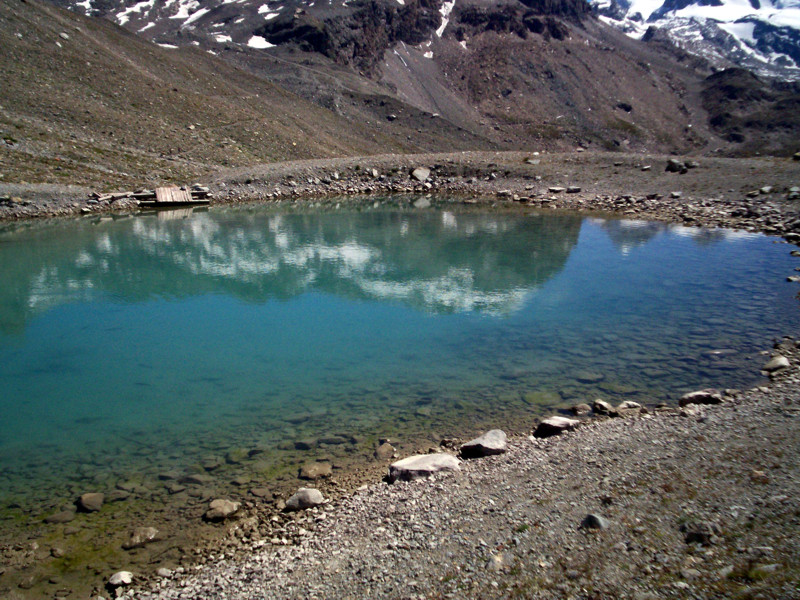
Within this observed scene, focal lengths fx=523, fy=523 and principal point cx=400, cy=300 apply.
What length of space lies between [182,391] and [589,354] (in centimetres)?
831

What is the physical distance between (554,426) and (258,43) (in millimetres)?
112116

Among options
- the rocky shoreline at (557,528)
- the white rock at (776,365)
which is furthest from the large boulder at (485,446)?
the white rock at (776,365)

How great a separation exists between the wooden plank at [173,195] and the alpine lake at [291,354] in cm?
859

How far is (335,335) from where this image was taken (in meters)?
12.9

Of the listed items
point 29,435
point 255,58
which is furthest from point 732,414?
point 255,58

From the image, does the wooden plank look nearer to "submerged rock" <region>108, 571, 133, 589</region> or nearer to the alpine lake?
the alpine lake

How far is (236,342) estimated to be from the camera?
12.6 m

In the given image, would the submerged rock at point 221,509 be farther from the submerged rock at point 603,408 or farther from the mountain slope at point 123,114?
the mountain slope at point 123,114

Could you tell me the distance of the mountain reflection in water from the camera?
1628 centimetres

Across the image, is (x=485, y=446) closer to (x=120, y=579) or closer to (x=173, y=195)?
(x=120, y=579)

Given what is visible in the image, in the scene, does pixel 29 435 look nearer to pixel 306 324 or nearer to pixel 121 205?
pixel 306 324

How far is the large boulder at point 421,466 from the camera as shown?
680cm

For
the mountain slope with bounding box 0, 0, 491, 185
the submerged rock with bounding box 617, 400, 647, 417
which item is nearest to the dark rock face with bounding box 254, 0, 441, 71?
the mountain slope with bounding box 0, 0, 491, 185

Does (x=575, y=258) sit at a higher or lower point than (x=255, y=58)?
lower
